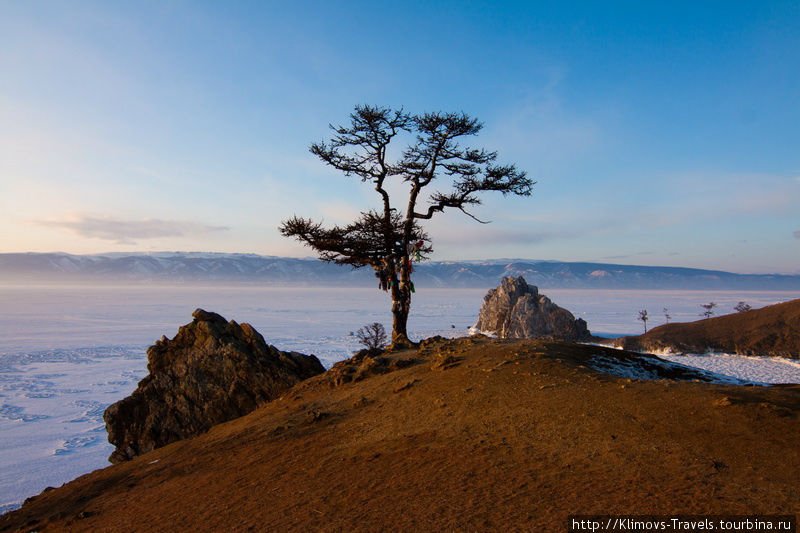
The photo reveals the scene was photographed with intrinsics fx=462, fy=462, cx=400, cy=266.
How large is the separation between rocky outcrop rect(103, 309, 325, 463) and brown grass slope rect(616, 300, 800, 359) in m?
24.2

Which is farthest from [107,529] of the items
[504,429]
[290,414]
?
[504,429]

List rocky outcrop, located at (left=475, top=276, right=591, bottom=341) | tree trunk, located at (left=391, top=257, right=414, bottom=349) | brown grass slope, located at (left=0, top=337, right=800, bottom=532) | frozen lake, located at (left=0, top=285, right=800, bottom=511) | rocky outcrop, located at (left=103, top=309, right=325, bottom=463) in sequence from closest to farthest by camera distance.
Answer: brown grass slope, located at (left=0, top=337, right=800, bottom=532)
rocky outcrop, located at (left=103, top=309, right=325, bottom=463)
tree trunk, located at (left=391, top=257, right=414, bottom=349)
frozen lake, located at (left=0, top=285, right=800, bottom=511)
rocky outcrop, located at (left=475, top=276, right=591, bottom=341)

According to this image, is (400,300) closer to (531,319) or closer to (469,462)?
(469,462)

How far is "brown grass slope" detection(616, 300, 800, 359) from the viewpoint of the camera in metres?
25.6

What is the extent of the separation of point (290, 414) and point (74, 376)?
94.8 ft

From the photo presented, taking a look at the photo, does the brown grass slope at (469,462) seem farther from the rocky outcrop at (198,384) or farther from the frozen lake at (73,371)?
the frozen lake at (73,371)

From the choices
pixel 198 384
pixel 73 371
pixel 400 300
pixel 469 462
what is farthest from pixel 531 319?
A: pixel 73 371

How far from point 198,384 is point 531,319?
2951cm

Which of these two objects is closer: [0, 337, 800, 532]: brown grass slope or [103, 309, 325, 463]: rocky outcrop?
[0, 337, 800, 532]: brown grass slope

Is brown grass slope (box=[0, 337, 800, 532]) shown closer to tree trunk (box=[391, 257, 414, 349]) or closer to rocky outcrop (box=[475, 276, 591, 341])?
tree trunk (box=[391, 257, 414, 349])

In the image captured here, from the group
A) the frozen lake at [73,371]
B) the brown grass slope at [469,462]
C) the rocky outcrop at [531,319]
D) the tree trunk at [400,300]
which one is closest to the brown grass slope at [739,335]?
the frozen lake at [73,371]

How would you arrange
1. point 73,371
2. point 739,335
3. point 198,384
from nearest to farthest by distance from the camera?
1. point 198,384
2. point 739,335
3. point 73,371

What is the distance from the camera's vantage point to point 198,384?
11.3 m

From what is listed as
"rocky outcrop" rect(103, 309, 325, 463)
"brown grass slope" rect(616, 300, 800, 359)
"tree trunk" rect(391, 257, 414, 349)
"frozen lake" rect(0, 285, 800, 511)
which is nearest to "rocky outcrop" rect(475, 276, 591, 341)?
"brown grass slope" rect(616, 300, 800, 359)
